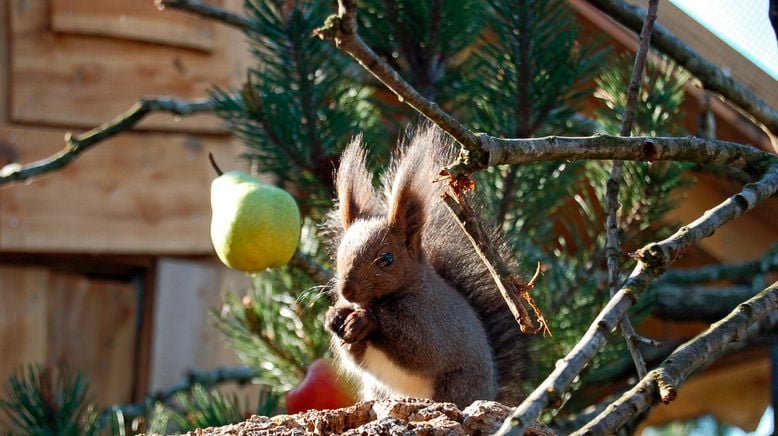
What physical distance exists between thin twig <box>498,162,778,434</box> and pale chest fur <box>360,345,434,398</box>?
0.78 m

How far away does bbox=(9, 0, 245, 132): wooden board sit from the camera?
3191 millimetres

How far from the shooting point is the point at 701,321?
8.93 feet

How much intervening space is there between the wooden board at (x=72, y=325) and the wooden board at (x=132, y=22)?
0.76 m

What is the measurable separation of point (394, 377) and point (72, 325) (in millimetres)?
1925

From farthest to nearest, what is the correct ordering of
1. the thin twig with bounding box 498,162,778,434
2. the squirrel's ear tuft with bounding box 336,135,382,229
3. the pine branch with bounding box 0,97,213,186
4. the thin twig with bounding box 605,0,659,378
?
the pine branch with bounding box 0,97,213,186 < the squirrel's ear tuft with bounding box 336,135,382,229 < the thin twig with bounding box 605,0,659,378 < the thin twig with bounding box 498,162,778,434

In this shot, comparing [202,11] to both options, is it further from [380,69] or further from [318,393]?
[380,69]

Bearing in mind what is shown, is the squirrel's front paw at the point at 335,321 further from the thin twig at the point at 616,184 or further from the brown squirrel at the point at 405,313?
the thin twig at the point at 616,184

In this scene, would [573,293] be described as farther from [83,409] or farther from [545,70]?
[83,409]

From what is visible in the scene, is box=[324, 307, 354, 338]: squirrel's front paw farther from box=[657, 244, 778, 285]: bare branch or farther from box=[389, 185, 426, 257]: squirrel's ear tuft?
box=[657, 244, 778, 285]: bare branch

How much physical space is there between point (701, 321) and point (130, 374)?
1.83 m

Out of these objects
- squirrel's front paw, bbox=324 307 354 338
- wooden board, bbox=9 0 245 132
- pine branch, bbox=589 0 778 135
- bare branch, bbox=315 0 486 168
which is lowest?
wooden board, bbox=9 0 245 132

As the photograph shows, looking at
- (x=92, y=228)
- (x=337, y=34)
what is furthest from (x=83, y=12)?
(x=337, y=34)

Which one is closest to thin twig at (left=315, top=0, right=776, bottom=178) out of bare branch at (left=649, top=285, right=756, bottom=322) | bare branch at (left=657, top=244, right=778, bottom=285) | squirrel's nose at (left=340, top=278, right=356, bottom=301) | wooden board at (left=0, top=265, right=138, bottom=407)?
squirrel's nose at (left=340, top=278, right=356, bottom=301)

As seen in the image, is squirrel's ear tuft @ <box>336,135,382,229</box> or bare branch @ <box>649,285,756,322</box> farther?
bare branch @ <box>649,285,756,322</box>
